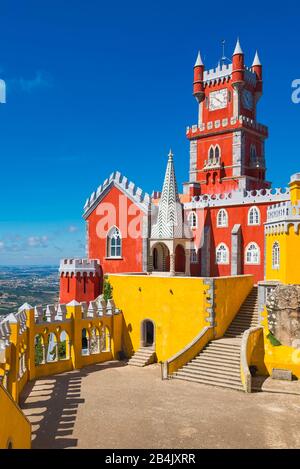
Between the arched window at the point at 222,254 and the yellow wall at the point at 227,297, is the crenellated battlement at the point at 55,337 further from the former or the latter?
the arched window at the point at 222,254

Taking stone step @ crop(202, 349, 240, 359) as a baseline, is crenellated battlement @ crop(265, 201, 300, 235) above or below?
above

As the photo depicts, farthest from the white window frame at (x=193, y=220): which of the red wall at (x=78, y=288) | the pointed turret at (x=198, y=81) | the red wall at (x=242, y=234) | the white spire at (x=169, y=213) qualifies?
the pointed turret at (x=198, y=81)

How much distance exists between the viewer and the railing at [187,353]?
21969 millimetres

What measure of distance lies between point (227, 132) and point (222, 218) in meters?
8.75

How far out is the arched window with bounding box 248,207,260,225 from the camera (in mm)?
32222

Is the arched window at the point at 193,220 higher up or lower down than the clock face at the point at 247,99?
lower down

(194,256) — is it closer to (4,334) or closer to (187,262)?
(187,262)

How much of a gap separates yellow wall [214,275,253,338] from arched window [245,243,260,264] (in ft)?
13.9

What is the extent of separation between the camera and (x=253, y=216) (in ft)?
107

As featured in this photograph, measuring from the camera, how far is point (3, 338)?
674 inches

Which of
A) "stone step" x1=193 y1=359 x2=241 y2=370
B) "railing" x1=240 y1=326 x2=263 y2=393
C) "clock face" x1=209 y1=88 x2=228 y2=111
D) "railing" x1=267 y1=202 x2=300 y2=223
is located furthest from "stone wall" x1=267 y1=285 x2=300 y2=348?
"clock face" x1=209 y1=88 x2=228 y2=111

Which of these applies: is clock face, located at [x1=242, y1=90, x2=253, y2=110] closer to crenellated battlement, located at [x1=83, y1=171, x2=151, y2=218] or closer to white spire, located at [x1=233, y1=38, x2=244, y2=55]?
white spire, located at [x1=233, y1=38, x2=244, y2=55]

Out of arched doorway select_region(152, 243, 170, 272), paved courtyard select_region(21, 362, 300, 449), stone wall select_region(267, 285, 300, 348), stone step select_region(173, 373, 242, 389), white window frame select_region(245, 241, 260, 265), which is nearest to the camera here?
paved courtyard select_region(21, 362, 300, 449)

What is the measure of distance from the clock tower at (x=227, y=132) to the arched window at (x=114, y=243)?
25.2 ft
